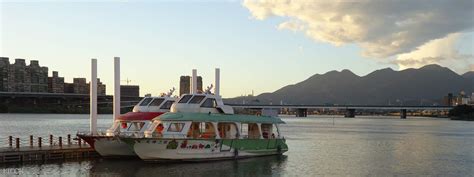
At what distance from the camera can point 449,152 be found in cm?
5897

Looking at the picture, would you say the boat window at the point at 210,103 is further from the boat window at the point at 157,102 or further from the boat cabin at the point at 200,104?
the boat window at the point at 157,102

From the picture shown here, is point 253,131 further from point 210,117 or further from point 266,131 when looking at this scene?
point 210,117

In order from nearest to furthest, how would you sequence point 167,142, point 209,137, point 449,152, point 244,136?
1. point 167,142
2. point 209,137
3. point 244,136
4. point 449,152

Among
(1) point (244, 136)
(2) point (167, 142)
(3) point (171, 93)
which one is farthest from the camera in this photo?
(3) point (171, 93)

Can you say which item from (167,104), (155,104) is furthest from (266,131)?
(155,104)

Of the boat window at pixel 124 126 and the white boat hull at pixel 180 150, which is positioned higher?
the boat window at pixel 124 126

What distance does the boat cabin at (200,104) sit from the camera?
42.9 m

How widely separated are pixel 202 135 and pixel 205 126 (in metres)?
1.06

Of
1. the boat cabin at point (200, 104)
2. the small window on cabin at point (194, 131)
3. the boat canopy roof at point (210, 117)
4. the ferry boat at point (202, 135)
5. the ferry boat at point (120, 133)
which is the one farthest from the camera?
the boat cabin at point (200, 104)

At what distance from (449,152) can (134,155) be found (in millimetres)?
33306

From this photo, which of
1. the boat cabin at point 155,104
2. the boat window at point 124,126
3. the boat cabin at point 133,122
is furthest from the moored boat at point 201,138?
the boat cabin at point 155,104

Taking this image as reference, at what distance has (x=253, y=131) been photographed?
47.4 metres

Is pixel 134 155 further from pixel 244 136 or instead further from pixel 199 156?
pixel 244 136

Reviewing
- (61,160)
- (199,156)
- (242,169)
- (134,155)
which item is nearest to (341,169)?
(242,169)
